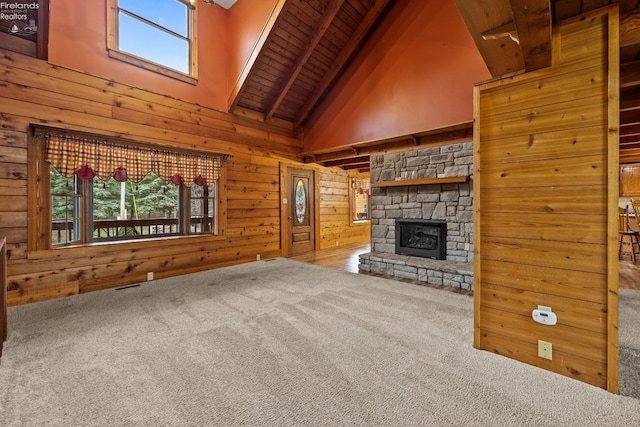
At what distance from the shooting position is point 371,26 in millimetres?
4961

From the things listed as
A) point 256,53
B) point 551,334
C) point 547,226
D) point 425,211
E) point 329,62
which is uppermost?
point 329,62

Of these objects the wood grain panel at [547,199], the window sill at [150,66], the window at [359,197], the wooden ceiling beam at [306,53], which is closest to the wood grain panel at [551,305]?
the wood grain panel at [547,199]

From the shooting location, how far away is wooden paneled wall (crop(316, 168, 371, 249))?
7145 millimetres

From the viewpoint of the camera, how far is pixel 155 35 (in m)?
4.18

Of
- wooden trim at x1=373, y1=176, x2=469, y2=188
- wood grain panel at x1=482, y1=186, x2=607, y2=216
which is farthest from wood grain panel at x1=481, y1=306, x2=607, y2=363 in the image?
wooden trim at x1=373, y1=176, x2=469, y2=188

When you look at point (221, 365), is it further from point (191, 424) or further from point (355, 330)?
point (355, 330)

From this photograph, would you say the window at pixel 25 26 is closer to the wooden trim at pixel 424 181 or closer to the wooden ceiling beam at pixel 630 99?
the wooden trim at pixel 424 181

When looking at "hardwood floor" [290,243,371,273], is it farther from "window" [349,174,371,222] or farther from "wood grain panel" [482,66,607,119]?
"wood grain panel" [482,66,607,119]

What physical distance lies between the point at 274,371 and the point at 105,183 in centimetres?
387

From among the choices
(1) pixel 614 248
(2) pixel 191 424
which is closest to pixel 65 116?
(2) pixel 191 424

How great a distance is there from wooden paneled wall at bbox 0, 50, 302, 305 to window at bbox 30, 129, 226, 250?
0.16m

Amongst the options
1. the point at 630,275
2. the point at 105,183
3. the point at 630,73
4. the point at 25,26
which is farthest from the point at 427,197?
the point at 25,26

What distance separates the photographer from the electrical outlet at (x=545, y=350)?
5.87ft

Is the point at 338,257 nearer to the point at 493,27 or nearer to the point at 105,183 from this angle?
the point at 105,183
